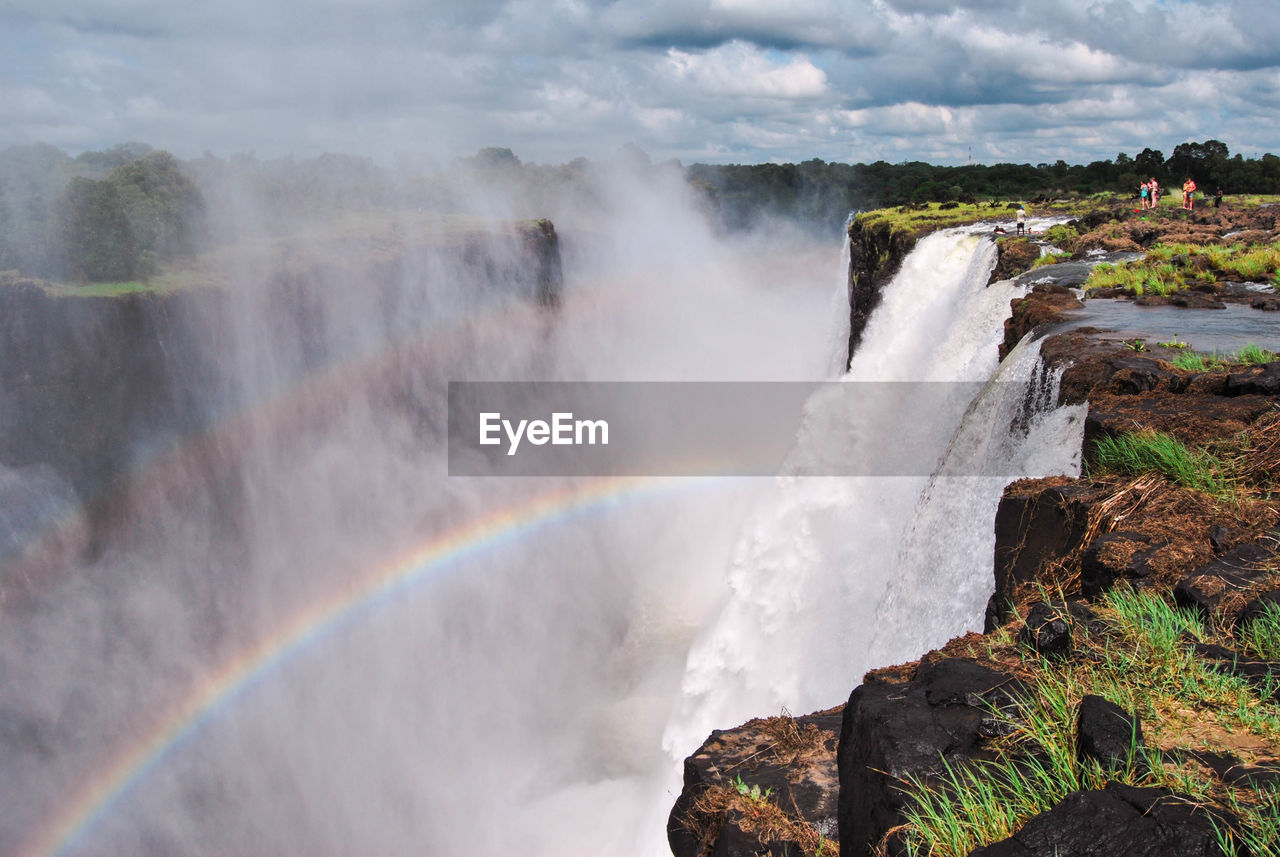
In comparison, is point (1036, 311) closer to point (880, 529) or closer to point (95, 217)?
point (880, 529)

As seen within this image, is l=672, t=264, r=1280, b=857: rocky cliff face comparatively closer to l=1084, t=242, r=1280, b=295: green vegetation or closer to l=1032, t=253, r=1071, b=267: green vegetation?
l=1084, t=242, r=1280, b=295: green vegetation

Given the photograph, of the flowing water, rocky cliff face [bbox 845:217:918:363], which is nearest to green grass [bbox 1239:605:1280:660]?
the flowing water

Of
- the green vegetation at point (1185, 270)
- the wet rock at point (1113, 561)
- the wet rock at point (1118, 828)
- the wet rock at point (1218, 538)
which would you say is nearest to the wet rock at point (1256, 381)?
the wet rock at point (1218, 538)

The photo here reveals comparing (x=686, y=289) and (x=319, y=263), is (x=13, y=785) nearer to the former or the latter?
(x=319, y=263)

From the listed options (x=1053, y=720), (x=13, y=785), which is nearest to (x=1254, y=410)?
(x=1053, y=720)

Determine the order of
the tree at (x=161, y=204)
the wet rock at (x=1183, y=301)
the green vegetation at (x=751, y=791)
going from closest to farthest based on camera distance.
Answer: the green vegetation at (x=751, y=791) < the wet rock at (x=1183, y=301) < the tree at (x=161, y=204)

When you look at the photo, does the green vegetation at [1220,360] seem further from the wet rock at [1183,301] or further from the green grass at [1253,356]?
the wet rock at [1183,301]
